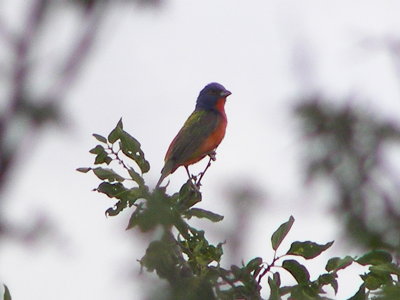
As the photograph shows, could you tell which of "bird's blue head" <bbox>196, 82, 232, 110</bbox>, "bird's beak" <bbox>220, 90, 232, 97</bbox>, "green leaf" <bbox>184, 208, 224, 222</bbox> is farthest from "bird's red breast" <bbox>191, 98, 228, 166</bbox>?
"green leaf" <bbox>184, 208, 224, 222</bbox>

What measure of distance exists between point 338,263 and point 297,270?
5.5 inches

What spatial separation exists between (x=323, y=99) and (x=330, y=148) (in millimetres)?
289

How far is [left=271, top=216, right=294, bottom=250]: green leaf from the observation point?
361 cm

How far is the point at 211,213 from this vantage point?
3.70 meters

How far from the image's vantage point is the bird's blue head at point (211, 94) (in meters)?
8.92

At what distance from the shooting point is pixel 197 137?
7312 millimetres

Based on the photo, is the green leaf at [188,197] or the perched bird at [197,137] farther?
the perched bird at [197,137]

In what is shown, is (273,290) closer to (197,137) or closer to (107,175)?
(107,175)

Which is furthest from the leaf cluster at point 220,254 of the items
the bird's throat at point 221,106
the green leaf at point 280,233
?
the bird's throat at point 221,106

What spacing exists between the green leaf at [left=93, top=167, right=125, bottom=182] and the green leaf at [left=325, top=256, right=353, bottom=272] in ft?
2.42

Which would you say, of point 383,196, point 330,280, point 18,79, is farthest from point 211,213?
point 18,79

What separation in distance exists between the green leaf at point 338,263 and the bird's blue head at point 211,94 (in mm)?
5307

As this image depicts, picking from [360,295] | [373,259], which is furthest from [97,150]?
[360,295]

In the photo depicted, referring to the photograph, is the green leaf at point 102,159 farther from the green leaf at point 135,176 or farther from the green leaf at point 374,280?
the green leaf at point 374,280
